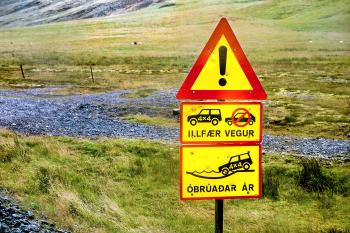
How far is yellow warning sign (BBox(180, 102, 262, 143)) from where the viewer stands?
5695 millimetres

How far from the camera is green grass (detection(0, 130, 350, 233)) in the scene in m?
10.5

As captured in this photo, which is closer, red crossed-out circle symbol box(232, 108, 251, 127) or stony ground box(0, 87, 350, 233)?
red crossed-out circle symbol box(232, 108, 251, 127)

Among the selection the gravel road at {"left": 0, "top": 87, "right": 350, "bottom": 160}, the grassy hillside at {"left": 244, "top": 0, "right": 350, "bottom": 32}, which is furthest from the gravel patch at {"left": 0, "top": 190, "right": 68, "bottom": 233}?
the grassy hillside at {"left": 244, "top": 0, "right": 350, "bottom": 32}

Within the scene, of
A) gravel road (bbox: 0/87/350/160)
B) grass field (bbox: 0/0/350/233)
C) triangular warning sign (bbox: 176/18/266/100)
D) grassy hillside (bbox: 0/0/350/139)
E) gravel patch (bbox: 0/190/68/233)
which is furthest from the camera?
grassy hillside (bbox: 0/0/350/139)

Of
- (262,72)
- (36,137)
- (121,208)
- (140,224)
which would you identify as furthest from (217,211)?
(262,72)

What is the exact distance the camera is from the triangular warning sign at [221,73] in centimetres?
564

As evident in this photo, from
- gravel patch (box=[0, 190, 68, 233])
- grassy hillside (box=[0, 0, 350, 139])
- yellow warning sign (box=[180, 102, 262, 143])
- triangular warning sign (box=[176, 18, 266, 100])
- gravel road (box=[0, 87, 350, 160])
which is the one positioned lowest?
grassy hillside (box=[0, 0, 350, 139])

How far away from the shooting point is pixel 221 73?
18.7ft

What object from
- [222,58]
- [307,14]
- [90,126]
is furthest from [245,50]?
[222,58]

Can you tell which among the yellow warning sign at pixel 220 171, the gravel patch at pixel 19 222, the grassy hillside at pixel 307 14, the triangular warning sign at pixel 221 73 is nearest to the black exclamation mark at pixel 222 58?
the triangular warning sign at pixel 221 73

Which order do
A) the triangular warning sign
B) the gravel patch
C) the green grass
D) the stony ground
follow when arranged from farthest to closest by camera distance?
1. the green grass
2. the stony ground
3. the gravel patch
4. the triangular warning sign

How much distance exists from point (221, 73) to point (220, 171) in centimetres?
124

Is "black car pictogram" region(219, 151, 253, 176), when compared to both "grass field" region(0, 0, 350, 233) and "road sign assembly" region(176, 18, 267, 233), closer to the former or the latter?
"road sign assembly" region(176, 18, 267, 233)

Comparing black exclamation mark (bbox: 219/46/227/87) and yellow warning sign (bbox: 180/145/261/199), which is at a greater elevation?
black exclamation mark (bbox: 219/46/227/87)
